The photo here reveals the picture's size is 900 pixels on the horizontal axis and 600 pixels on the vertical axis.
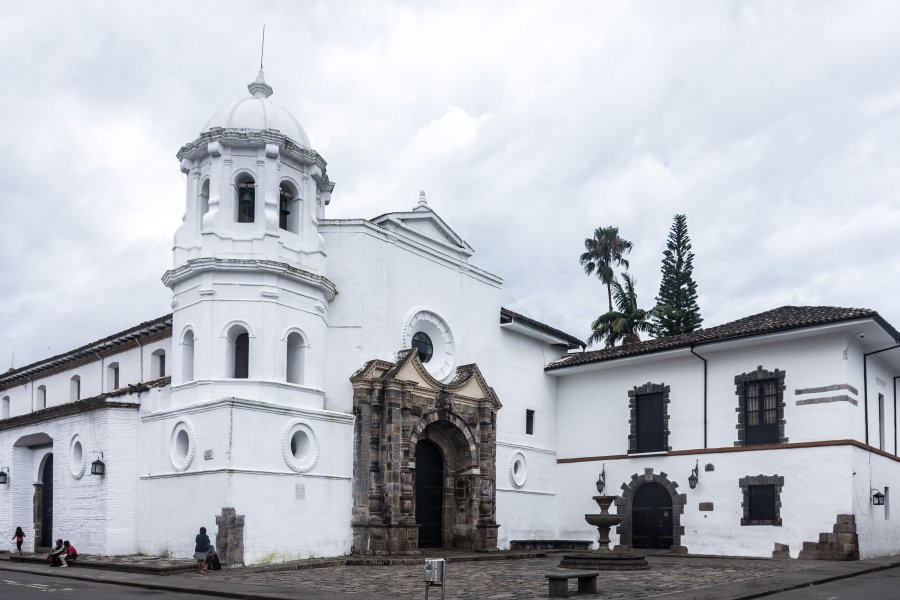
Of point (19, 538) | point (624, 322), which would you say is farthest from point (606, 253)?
point (19, 538)

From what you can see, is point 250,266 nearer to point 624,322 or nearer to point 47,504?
point 47,504

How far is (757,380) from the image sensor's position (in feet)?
89.5

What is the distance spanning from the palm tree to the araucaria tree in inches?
122

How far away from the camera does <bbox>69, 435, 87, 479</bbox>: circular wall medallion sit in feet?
84.7

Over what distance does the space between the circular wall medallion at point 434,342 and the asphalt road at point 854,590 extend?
1329 cm

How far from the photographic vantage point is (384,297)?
27.0 metres

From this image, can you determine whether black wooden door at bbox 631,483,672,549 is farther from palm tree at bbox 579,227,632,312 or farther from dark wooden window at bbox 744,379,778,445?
palm tree at bbox 579,227,632,312

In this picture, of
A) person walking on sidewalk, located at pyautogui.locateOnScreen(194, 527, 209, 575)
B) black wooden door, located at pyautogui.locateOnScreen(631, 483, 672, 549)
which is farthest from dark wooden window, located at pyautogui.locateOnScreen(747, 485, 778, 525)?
person walking on sidewalk, located at pyautogui.locateOnScreen(194, 527, 209, 575)

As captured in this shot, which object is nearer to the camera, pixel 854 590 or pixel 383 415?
pixel 854 590

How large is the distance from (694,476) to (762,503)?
221 centimetres

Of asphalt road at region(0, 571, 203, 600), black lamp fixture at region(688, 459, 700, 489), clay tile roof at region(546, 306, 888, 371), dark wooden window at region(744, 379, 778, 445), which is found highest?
clay tile roof at region(546, 306, 888, 371)

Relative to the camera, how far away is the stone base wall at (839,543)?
80.1 feet

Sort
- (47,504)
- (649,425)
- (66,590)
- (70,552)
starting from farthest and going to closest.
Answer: (649,425) → (47,504) → (70,552) → (66,590)

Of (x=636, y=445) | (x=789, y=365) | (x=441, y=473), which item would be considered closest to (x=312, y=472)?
(x=441, y=473)
